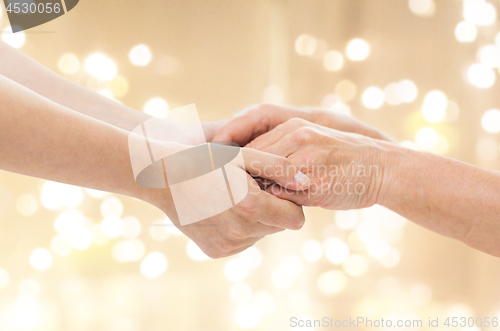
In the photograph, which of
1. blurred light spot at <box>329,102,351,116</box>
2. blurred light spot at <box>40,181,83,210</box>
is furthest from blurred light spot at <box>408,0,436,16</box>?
blurred light spot at <box>40,181,83,210</box>

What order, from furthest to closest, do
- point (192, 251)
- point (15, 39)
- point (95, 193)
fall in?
point (192, 251) < point (95, 193) < point (15, 39)

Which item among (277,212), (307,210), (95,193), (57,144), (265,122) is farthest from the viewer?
(307,210)

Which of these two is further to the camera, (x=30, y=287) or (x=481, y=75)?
(x=481, y=75)

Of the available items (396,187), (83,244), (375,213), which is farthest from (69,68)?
(375,213)

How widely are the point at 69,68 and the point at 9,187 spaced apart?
490 mm

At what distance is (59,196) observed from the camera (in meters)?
1.37

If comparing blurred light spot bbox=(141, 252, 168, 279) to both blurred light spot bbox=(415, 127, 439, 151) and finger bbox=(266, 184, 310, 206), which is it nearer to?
finger bbox=(266, 184, 310, 206)

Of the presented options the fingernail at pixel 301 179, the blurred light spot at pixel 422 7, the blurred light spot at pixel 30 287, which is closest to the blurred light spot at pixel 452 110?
the blurred light spot at pixel 422 7

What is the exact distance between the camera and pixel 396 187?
0.77 meters

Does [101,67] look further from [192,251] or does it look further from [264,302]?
[264,302]

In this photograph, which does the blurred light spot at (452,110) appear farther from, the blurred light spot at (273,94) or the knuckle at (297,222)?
the knuckle at (297,222)

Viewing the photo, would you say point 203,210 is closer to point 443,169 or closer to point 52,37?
point 443,169

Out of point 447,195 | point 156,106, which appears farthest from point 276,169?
point 156,106

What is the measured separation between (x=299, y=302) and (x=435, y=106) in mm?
992
